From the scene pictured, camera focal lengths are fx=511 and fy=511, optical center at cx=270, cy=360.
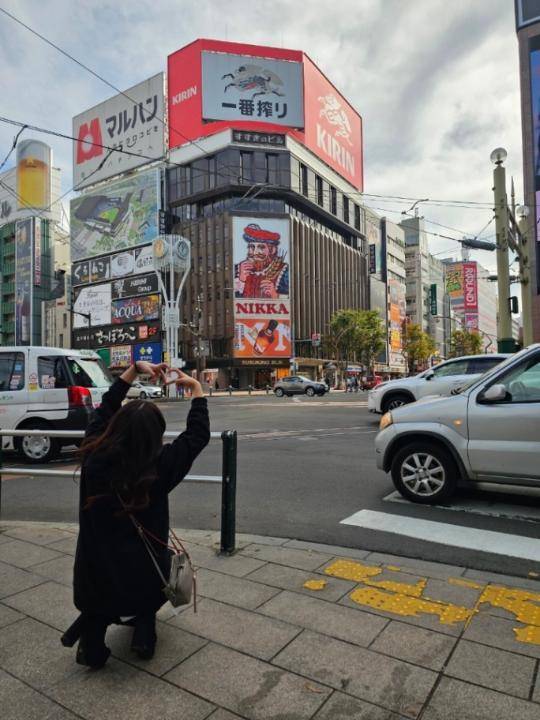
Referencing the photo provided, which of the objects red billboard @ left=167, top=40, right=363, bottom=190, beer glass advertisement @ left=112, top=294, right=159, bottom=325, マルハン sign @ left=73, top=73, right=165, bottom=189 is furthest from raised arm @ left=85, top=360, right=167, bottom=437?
red billboard @ left=167, top=40, right=363, bottom=190

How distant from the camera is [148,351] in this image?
63.8m

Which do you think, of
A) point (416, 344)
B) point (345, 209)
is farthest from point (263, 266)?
point (416, 344)

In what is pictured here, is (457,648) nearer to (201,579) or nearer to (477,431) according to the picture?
(201,579)

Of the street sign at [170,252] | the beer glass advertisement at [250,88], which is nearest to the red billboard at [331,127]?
the beer glass advertisement at [250,88]

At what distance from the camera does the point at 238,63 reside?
61312mm

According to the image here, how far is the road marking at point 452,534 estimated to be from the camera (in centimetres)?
418

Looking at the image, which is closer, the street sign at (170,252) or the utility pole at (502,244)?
the utility pole at (502,244)

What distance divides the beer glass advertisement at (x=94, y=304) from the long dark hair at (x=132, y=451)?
6985 cm

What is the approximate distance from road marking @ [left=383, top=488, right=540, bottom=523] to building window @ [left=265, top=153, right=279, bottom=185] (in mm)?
60174

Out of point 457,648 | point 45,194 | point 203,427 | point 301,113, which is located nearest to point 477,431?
point 457,648

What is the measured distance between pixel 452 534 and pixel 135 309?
64.8 metres

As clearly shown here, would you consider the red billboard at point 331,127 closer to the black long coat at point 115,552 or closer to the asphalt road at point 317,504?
the asphalt road at point 317,504

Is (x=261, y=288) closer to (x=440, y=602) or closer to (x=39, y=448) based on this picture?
(x=39, y=448)

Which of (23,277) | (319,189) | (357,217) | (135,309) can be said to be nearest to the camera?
(135,309)
